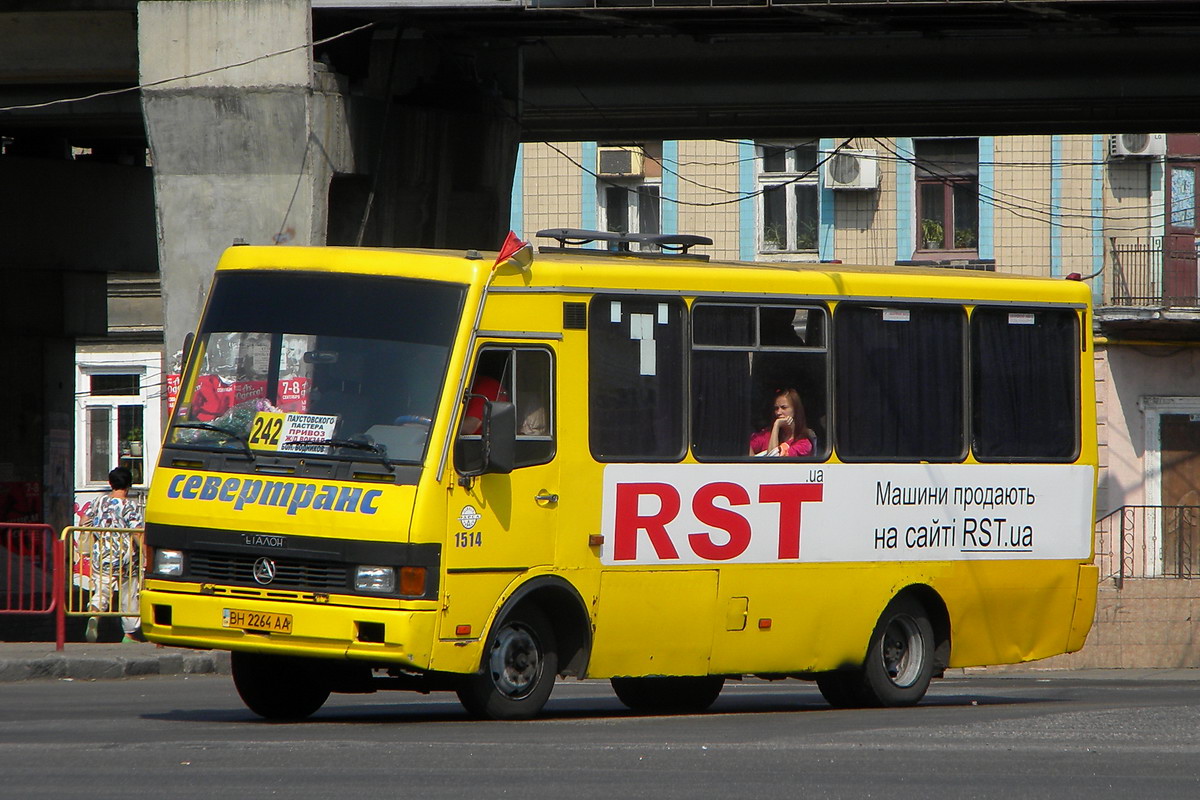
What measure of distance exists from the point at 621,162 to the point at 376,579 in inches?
1045

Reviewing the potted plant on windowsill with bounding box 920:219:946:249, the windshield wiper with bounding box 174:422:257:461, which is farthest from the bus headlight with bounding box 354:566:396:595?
the potted plant on windowsill with bounding box 920:219:946:249

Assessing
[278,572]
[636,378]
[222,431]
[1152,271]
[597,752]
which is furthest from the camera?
[1152,271]

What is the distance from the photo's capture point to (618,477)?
11953 mm

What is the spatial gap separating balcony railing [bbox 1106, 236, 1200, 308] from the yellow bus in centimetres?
2046

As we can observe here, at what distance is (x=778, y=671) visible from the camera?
502 inches

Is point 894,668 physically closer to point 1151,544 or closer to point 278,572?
point 278,572

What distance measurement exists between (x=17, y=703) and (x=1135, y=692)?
356 inches

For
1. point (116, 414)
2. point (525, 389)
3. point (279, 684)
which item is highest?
point (525, 389)

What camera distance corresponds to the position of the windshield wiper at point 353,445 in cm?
1098

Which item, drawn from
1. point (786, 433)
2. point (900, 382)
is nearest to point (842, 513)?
point (786, 433)

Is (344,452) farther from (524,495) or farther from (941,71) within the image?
(941,71)

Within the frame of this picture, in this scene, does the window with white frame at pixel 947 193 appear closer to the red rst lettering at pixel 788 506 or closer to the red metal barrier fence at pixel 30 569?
the red metal barrier fence at pixel 30 569

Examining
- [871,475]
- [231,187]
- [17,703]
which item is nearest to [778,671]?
[871,475]

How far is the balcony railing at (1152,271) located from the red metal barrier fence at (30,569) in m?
21.9
